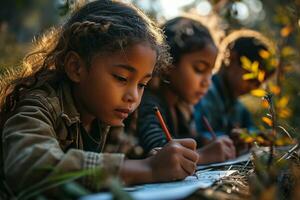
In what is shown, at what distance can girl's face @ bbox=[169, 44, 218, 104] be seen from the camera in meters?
3.12

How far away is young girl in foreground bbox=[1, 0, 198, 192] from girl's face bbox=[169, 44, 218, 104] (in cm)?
79

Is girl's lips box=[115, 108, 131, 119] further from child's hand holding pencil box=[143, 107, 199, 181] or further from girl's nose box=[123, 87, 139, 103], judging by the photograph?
child's hand holding pencil box=[143, 107, 199, 181]

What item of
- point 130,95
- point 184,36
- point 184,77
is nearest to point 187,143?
point 130,95

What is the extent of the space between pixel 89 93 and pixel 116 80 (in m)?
0.13

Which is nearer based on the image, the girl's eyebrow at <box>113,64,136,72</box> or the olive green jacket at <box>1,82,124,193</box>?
the olive green jacket at <box>1,82,124,193</box>

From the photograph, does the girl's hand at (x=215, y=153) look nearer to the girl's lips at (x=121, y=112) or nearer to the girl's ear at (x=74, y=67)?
the girl's lips at (x=121, y=112)

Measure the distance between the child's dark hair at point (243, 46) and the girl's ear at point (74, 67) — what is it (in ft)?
6.76

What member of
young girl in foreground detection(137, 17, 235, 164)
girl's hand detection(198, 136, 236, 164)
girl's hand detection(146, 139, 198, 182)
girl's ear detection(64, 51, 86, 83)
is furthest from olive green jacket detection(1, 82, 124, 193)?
young girl in foreground detection(137, 17, 235, 164)

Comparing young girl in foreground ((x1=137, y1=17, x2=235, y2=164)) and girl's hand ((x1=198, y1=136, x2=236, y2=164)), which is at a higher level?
young girl in foreground ((x1=137, y1=17, x2=235, y2=164))

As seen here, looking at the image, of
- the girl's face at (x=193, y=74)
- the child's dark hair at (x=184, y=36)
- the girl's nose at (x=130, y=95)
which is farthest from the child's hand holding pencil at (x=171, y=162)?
the child's dark hair at (x=184, y=36)

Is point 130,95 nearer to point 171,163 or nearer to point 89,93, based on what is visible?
point 89,93

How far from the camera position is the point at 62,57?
2.10 meters

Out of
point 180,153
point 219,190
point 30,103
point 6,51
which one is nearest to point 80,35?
point 30,103

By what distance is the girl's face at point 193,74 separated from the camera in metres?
3.12
